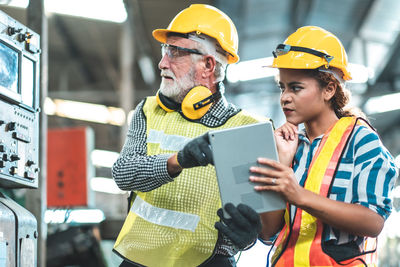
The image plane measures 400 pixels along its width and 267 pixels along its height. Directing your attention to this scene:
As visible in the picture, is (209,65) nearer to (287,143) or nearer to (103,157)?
(287,143)

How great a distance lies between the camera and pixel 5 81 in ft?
8.98

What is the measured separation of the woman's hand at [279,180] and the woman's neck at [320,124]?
43cm

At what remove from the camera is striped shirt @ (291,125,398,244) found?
221cm

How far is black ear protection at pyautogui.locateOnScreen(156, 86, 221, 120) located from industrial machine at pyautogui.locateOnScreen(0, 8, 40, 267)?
66 centimetres

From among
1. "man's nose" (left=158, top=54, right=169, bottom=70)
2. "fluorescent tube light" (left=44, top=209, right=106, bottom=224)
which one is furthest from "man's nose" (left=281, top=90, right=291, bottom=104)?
"fluorescent tube light" (left=44, top=209, right=106, bottom=224)

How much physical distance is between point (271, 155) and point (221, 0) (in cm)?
828

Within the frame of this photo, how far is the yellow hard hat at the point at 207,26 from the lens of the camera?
2969mm

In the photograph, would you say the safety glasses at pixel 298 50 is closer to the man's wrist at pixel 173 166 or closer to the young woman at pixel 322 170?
the young woman at pixel 322 170

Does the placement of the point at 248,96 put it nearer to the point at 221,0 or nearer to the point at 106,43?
the point at 106,43

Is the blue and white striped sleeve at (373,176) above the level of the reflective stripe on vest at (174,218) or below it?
above

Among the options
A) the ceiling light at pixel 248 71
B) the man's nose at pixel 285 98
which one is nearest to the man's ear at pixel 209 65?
the man's nose at pixel 285 98

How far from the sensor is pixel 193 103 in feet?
9.24

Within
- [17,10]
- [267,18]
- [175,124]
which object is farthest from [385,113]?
[175,124]

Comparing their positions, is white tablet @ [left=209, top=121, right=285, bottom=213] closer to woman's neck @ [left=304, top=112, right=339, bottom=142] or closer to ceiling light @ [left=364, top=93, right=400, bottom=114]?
woman's neck @ [left=304, top=112, right=339, bottom=142]
